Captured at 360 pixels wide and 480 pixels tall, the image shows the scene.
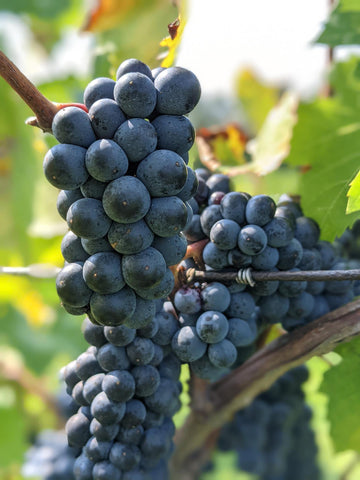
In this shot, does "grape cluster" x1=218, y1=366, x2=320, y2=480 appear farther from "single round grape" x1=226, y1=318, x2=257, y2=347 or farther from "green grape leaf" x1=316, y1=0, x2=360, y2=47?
"green grape leaf" x1=316, y1=0, x2=360, y2=47

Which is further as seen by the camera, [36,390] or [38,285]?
[38,285]

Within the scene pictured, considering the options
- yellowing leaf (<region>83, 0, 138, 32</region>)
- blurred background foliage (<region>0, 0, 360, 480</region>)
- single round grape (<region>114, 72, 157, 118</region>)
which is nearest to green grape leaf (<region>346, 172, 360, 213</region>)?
blurred background foliage (<region>0, 0, 360, 480</region>)

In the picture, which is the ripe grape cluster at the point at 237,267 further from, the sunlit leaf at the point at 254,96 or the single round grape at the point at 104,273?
the sunlit leaf at the point at 254,96

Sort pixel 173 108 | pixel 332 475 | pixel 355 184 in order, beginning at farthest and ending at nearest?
pixel 332 475 < pixel 355 184 < pixel 173 108

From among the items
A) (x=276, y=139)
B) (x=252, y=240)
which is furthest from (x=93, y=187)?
(x=276, y=139)

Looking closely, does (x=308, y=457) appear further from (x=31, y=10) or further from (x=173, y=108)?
(x=31, y=10)

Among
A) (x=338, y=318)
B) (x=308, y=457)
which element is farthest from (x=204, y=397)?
(x=308, y=457)
